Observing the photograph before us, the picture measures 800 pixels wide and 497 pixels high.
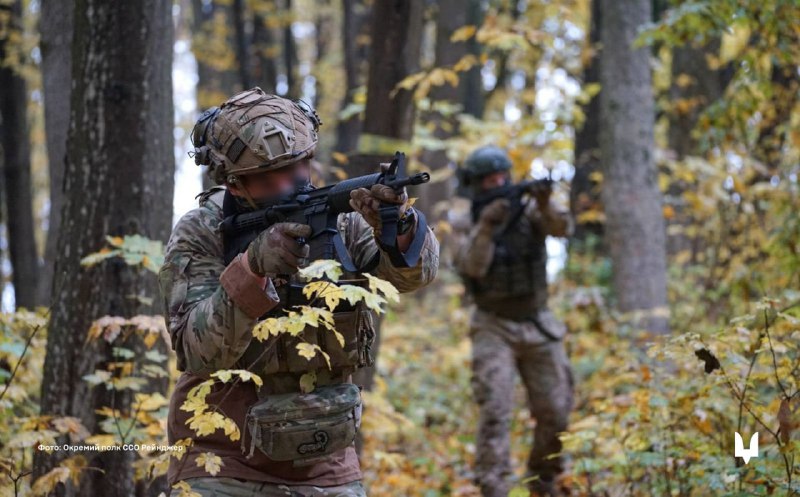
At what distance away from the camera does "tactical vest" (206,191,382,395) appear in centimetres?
333

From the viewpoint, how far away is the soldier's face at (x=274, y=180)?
340cm

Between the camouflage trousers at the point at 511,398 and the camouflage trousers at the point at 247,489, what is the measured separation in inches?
142

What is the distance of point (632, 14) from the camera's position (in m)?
9.47

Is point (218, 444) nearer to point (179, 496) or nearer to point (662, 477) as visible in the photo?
point (179, 496)

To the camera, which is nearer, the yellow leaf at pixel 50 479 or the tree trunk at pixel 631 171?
the yellow leaf at pixel 50 479

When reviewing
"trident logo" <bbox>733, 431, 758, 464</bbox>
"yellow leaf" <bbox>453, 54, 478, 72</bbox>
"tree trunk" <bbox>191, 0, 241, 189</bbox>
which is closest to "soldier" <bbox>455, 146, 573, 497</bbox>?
"yellow leaf" <bbox>453, 54, 478, 72</bbox>

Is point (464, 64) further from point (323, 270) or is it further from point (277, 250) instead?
point (277, 250)

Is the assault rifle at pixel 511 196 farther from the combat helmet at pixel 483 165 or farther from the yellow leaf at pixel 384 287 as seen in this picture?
the yellow leaf at pixel 384 287

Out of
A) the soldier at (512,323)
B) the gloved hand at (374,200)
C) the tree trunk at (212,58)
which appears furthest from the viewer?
the tree trunk at (212,58)

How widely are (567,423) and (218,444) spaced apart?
4132mm

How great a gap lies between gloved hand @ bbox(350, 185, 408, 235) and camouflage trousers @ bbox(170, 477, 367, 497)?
1.05 metres

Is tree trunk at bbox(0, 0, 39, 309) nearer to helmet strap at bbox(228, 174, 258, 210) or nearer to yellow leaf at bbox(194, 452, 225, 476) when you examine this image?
helmet strap at bbox(228, 174, 258, 210)

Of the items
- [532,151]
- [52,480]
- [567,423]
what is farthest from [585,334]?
[52,480]

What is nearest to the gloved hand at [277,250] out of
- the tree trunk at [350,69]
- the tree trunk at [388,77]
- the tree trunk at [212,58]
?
the tree trunk at [388,77]
